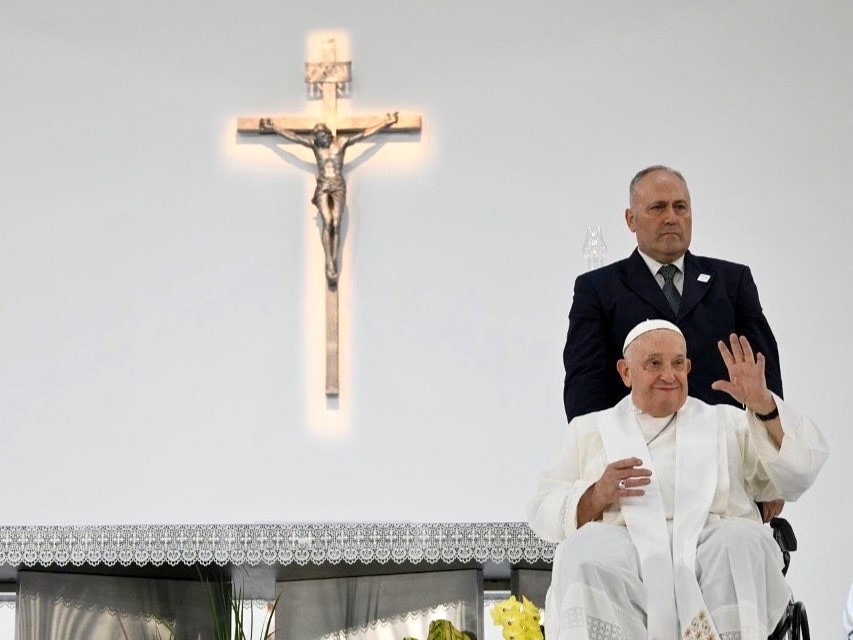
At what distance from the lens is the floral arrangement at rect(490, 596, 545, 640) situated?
3723 mm

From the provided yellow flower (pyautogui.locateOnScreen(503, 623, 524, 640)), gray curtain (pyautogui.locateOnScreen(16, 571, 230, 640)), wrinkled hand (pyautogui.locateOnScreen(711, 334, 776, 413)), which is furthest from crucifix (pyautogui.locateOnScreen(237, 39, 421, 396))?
wrinkled hand (pyautogui.locateOnScreen(711, 334, 776, 413))

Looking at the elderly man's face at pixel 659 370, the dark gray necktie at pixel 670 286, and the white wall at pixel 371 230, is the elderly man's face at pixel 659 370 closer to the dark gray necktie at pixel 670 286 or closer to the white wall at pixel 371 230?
the dark gray necktie at pixel 670 286

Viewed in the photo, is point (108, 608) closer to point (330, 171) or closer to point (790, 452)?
point (790, 452)

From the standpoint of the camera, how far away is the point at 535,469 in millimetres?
6441

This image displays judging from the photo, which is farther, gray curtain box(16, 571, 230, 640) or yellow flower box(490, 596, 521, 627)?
gray curtain box(16, 571, 230, 640)

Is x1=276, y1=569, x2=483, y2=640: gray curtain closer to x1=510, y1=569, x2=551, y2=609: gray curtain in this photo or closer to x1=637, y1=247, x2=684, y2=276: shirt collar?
x1=510, y1=569, x2=551, y2=609: gray curtain

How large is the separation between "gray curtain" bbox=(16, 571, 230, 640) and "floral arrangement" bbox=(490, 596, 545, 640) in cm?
109

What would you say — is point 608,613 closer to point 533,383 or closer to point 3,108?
point 533,383

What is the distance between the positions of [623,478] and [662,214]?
2.59 feet

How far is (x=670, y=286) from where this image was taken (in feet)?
12.6

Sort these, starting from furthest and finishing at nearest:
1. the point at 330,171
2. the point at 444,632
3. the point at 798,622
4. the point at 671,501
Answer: the point at 330,171
the point at 444,632
the point at 671,501
the point at 798,622

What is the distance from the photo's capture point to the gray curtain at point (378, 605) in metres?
4.31

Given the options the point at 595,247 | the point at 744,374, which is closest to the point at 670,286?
the point at 744,374

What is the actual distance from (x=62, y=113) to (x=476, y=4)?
81.1 inches
